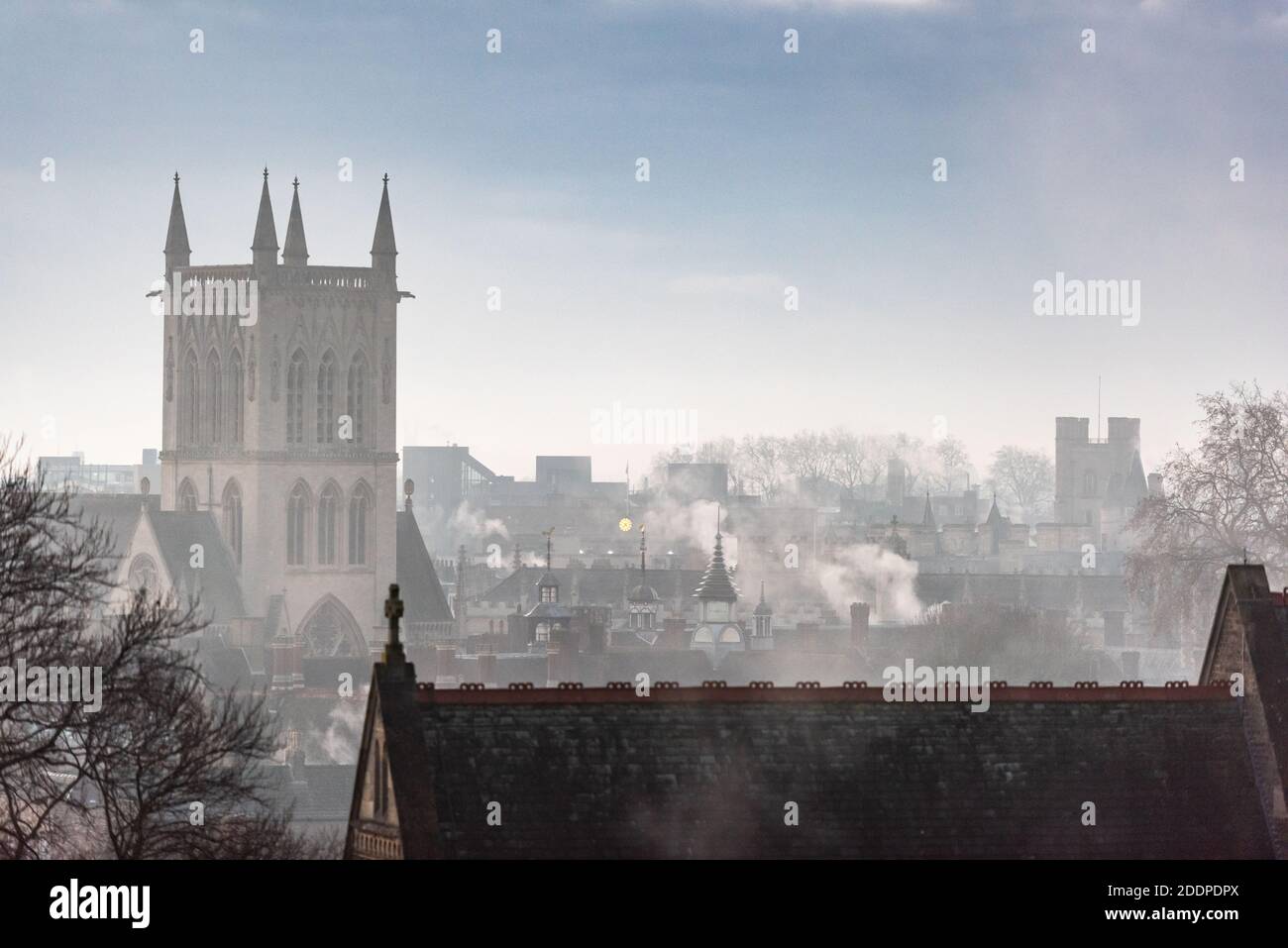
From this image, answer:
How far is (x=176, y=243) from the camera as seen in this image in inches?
6890

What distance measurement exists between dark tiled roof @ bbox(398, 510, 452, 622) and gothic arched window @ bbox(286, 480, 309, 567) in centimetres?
810

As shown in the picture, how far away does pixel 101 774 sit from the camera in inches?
1900

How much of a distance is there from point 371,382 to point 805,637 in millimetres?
38074

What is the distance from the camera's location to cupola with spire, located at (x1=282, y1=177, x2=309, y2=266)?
176750 mm

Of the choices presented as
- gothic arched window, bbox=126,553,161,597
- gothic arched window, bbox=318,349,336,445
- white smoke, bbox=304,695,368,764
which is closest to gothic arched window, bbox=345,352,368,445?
gothic arched window, bbox=318,349,336,445

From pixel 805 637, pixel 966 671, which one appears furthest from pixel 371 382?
pixel 966 671

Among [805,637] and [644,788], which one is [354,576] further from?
[644,788]

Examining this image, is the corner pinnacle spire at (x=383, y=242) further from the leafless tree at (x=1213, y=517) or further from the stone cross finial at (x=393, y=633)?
the stone cross finial at (x=393, y=633)

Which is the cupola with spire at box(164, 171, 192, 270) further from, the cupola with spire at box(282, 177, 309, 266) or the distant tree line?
the distant tree line

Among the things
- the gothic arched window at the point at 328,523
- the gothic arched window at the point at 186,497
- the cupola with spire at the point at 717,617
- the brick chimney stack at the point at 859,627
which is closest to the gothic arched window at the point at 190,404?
the gothic arched window at the point at 186,497

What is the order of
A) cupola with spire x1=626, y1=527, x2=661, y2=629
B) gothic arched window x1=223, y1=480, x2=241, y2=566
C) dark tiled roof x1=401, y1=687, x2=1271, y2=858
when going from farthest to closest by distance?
1. cupola with spire x1=626, y1=527, x2=661, y2=629
2. gothic arched window x1=223, y1=480, x2=241, y2=566
3. dark tiled roof x1=401, y1=687, x2=1271, y2=858

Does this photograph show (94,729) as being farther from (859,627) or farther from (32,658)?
(859,627)

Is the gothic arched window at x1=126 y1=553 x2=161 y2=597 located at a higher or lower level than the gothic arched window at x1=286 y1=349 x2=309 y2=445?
lower

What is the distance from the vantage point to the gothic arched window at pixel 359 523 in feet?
589
